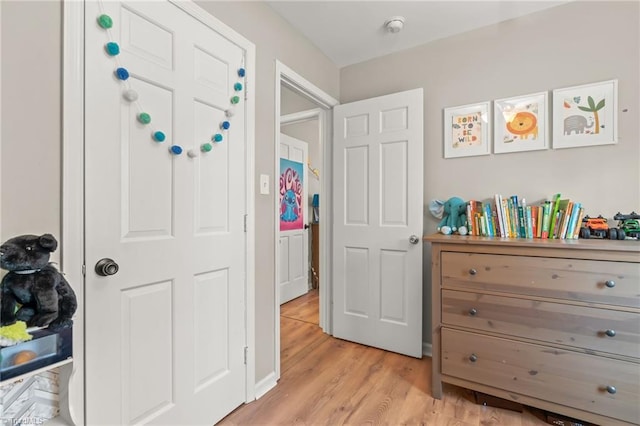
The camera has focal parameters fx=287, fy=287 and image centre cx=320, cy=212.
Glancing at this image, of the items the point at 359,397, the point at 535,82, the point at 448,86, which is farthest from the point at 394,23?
the point at 359,397

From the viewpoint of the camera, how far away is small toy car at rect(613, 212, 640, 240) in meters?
1.58

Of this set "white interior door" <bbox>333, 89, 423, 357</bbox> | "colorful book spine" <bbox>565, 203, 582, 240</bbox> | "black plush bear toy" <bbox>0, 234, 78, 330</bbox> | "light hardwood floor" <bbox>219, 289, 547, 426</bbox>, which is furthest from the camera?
"white interior door" <bbox>333, 89, 423, 357</bbox>

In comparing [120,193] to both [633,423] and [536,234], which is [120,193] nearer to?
[536,234]

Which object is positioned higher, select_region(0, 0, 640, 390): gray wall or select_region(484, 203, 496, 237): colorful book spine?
select_region(0, 0, 640, 390): gray wall

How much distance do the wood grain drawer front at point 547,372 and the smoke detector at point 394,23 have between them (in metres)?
2.03

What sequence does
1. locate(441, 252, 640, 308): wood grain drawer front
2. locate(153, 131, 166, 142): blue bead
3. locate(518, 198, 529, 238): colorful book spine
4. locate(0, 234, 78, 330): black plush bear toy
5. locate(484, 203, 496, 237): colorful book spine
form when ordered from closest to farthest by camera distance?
1. locate(0, 234, 78, 330): black plush bear toy
2. locate(153, 131, 166, 142): blue bead
3. locate(441, 252, 640, 308): wood grain drawer front
4. locate(518, 198, 529, 238): colorful book spine
5. locate(484, 203, 496, 237): colorful book spine

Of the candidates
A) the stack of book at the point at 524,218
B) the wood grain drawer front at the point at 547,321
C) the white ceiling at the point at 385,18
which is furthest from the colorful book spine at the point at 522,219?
the white ceiling at the point at 385,18

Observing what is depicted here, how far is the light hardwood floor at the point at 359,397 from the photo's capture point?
1537mm

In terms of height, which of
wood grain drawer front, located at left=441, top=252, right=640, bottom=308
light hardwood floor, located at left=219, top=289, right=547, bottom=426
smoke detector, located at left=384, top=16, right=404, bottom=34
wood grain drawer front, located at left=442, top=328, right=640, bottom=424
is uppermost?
smoke detector, located at left=384, top=16, right=404, bottom=34

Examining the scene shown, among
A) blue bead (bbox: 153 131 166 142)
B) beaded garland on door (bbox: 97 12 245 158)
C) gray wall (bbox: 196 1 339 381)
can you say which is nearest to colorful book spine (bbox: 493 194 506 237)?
gray wall (bbox: 196 1 339 381)

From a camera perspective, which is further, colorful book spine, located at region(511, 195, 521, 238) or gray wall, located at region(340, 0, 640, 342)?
colorful book spine, located at region(511, 195, 521, 238)

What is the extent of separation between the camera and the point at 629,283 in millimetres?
1309

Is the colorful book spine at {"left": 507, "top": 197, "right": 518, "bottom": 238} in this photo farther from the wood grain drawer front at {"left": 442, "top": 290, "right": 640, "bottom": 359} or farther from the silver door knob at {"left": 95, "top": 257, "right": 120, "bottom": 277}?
the silver door knob at {"left": 95, "top": 257, "right": 120, "bottom": 277}

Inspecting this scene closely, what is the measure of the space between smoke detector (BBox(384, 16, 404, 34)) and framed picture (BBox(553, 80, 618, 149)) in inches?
43.7
